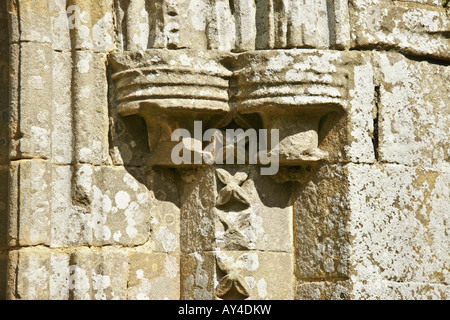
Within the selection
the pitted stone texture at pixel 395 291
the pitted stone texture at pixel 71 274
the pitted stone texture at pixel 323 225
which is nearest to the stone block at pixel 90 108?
the pitted stone texture at pixel 71 274

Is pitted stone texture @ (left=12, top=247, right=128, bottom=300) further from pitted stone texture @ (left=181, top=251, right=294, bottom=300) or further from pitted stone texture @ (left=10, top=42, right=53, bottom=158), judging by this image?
pitted stone texture @ (left=10, top=42, right=53, bottom=158)

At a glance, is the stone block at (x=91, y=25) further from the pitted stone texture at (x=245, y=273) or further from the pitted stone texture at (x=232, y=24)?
the pitted stone texture at (x=245, y=273)

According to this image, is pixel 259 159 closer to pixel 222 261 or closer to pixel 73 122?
pixel 222 261

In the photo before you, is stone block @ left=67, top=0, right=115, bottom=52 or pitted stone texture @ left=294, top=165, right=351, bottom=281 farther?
stone block @ left=67, top=0, right=115, bottom=52

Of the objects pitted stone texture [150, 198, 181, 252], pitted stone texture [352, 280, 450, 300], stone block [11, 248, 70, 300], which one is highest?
pitted stone texture [150, 198, 181, 252]

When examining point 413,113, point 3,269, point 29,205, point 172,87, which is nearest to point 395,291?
point 413,113

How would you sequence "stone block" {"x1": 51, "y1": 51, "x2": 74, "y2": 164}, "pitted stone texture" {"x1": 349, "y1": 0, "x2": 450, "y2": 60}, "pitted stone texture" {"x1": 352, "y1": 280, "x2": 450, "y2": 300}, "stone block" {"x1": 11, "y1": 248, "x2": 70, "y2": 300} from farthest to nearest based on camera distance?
"pitted stone texture" {"x1": 349, "y1": 0, "x2": 450, "y2": 60} → "stone block" {"x1": 51, "y1": 51, "x2": 74, "y2": 164} → "pitted stone texture" {"x1": 352, "y1": 280, "x2": 450, "y2": 300} → "stone block" {"x1": 11, "y1": 248, "x2": 70, "y2": 300}

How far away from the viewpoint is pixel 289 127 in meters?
5.18

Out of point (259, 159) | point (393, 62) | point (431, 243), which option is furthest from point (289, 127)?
point (431, 243)

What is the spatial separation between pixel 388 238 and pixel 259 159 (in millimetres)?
800

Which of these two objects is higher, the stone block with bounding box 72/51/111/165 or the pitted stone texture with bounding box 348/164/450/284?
the stone block with bounding box 72/51/111/165

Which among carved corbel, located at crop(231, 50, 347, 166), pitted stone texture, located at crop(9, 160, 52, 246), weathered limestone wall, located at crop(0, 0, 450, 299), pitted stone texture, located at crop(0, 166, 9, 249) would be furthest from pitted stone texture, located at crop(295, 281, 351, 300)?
pitted stone texture, located at crop(0, 166, 9, 249)

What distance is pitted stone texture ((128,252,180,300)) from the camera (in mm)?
5211

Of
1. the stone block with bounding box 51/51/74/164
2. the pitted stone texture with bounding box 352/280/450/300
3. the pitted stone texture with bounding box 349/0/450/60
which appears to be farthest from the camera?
the pitted stone texture with bounding box 349/0/450/60
